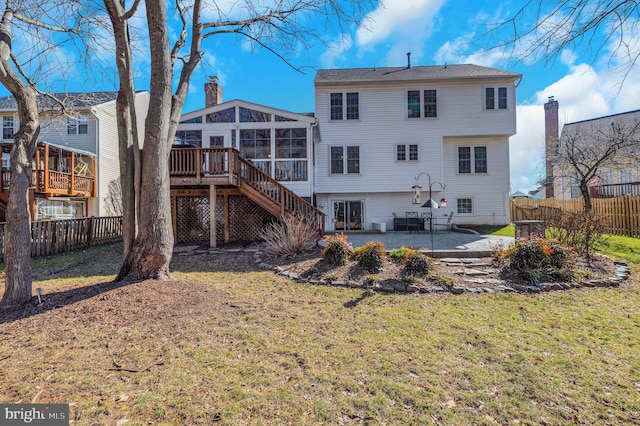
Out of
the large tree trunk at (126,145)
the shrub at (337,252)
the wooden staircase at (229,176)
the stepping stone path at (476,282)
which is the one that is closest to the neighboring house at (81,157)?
the wooden staircase at (229,176)

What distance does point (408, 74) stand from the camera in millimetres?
15672

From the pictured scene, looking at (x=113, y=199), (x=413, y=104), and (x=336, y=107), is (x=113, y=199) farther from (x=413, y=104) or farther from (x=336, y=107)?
(x=413, y=104)

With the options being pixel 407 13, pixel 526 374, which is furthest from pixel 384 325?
pixel 407 13

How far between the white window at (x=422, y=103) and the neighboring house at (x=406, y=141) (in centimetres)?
5

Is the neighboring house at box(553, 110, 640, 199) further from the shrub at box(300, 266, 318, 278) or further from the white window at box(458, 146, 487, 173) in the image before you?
the shrub at box(300, 266, 318, 278)

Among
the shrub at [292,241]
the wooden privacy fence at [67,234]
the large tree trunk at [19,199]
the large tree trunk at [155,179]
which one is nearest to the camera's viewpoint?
the large tree trunk at [19,199]

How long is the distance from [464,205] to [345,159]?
22.7 ft

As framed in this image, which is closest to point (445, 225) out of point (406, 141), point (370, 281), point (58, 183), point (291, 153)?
point (406, 141)

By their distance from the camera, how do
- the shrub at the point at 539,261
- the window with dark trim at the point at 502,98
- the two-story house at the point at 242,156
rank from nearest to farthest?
1. the shrub at the point at 539,261
2. the two-story house at the point at 242,156
3. the window with dark trim at the point at 502,98

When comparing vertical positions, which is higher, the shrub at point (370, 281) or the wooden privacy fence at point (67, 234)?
the wooden privacy fence at point (67, 234)

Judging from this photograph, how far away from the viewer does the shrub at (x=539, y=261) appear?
6.07m

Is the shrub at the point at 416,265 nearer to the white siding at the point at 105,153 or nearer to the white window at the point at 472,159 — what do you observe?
the white window at the point at 472,159

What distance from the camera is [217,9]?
23.4 ft

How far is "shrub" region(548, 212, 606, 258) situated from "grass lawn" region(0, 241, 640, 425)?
80.6 inches
